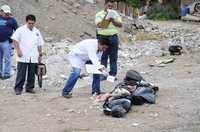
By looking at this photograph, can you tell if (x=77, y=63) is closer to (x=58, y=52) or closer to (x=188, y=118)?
(x=188, y=118)

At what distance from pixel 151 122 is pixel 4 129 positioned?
241 cm

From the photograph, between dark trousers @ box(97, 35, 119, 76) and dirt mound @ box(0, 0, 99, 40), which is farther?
dirt mound @ box(0, 0, 99, 40)

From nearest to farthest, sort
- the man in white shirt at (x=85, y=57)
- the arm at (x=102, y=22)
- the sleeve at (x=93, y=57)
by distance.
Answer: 1. the sleeve at (x=93, y=57)
2. the man in white shirt at (x=85, y=57)
3. the arm at (x=102, y=22)

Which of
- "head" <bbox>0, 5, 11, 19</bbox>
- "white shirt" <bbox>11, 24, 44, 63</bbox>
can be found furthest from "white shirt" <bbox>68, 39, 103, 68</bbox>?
"head" <bbox>0, 5, 11, 19</bbox>

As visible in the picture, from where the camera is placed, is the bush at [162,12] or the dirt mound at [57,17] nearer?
the dirt mound at [57,17]

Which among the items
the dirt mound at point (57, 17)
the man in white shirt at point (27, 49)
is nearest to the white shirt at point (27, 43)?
the man in white shirt at point (27, 49)

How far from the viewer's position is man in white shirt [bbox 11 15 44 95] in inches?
526

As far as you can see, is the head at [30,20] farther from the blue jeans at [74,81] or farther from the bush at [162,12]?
the bush at [162,12]

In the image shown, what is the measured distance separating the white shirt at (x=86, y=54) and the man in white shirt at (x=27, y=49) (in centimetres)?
105

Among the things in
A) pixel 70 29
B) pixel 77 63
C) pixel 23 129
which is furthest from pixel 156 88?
pixel 70 29

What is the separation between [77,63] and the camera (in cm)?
1280

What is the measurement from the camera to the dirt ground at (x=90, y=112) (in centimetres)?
1040

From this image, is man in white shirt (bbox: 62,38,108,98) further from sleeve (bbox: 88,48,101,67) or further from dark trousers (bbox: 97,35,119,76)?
dark trousers (bbox: 97,35,119,76)

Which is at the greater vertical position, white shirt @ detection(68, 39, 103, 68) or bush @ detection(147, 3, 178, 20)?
bush @ detection(147, 3, 178, 20)
